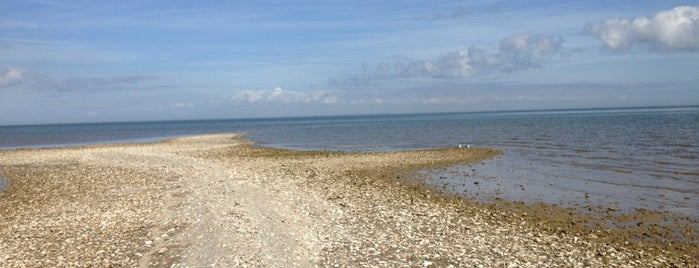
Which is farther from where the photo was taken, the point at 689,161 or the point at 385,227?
the point at 689,161

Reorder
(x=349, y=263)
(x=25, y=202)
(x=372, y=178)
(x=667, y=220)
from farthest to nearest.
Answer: (x=372, y=178)
(x=25, y=202)
(x=667, y=220)
(x=349, y=263)

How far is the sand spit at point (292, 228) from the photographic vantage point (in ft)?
36.3

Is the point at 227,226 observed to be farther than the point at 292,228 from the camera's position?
Yes

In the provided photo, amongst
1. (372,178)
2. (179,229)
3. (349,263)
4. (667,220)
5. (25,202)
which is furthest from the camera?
(372,178)

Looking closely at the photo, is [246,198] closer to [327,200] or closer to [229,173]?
[327,200]

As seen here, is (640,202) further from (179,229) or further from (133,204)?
(133,204)

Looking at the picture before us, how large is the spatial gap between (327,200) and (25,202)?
11.2m

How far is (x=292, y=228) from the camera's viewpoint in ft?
44.4

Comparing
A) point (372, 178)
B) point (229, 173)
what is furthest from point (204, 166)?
point (372, 178)

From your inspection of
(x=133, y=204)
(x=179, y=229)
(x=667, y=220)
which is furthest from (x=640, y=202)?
(x=133, y=204)

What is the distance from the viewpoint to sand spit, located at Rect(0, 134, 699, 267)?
1105 centimetres

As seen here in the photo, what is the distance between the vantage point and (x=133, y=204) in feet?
57.6

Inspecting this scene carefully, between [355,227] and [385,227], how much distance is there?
2.57 ft

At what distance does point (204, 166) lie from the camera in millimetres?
29625
